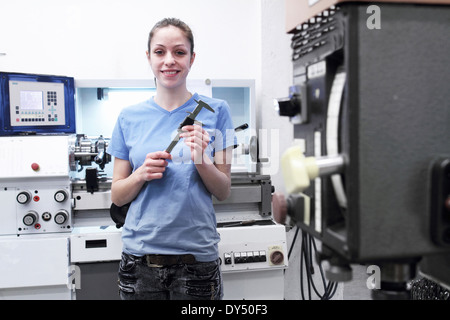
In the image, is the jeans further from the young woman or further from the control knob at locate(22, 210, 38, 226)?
the control knob at locate(22, 210, 38, 226)

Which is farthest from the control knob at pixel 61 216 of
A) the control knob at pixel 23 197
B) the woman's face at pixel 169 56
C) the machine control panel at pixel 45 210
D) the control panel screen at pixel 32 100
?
the woman's face at pixel 169 56

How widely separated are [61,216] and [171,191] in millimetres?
749

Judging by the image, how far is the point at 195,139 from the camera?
1.01 meters

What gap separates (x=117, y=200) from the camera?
1176 millimetres

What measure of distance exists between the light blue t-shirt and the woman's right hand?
0.20ft

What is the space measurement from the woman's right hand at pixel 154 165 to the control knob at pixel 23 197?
81 centimetres

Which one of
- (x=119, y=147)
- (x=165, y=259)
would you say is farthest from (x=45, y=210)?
(x=165, y=259)

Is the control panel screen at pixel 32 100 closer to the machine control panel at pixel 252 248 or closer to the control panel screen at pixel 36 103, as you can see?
the control panel screen at pixel 36 103

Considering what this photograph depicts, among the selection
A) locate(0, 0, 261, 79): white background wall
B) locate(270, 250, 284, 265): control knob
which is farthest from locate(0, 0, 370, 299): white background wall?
locate(270, 250, 284, 265): control knob

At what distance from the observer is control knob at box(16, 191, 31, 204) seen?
1591 millimetres

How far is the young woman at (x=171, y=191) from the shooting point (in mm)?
1093

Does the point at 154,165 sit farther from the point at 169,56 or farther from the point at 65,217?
the point at 65,217

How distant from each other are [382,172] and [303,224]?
163mm
